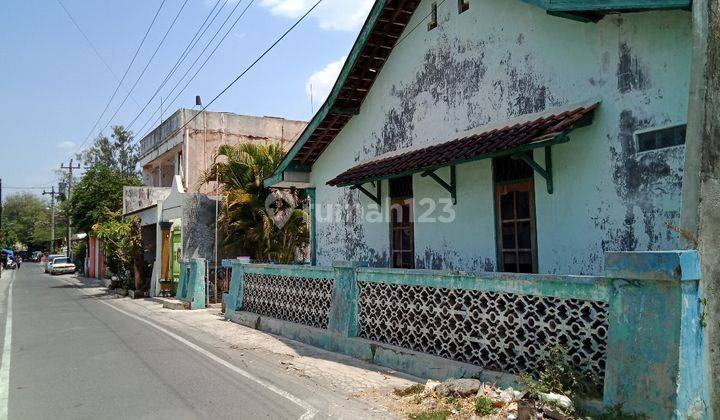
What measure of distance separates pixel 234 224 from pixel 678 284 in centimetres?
1472

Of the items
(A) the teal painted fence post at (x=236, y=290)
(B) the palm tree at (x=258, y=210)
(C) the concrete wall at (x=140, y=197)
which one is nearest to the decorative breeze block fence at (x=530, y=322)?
(A) the teal painted fence post at (x=236, y=290)

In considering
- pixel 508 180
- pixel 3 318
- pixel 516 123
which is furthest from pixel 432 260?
pixel 3 318

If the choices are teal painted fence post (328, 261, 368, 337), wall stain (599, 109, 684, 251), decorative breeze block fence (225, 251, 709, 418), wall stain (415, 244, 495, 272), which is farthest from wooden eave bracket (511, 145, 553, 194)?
teal painted fence post (328, 261, 368, 337)

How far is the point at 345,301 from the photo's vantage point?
853 centimetres

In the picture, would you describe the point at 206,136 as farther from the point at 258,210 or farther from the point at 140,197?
the point at 258,210

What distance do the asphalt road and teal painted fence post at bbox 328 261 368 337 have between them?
1611 millimetres

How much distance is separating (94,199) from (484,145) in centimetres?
2643

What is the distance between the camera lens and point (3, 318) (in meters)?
14.5

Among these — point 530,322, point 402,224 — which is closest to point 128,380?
point 530,322

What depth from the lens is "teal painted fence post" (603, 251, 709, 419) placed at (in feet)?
13.7

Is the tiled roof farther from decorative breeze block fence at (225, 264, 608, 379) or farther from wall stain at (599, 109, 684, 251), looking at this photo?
decorative breeze block fence at (225, 264, 608, 379)

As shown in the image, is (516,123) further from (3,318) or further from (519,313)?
(3,318)

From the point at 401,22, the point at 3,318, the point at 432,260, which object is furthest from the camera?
the point at 3,318

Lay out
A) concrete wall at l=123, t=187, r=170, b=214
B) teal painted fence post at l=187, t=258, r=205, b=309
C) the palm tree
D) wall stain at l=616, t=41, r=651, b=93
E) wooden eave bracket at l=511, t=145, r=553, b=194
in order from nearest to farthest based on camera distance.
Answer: wall stain at l=616, t=41, r=651, b=93, wooden eave bracket at l=511, t=145, r=553, b=194, teal painted fence post at l=187, t=258, r=205, b=309, the palm tree, concrete wall at l=123, t=187, r=170, b=214
